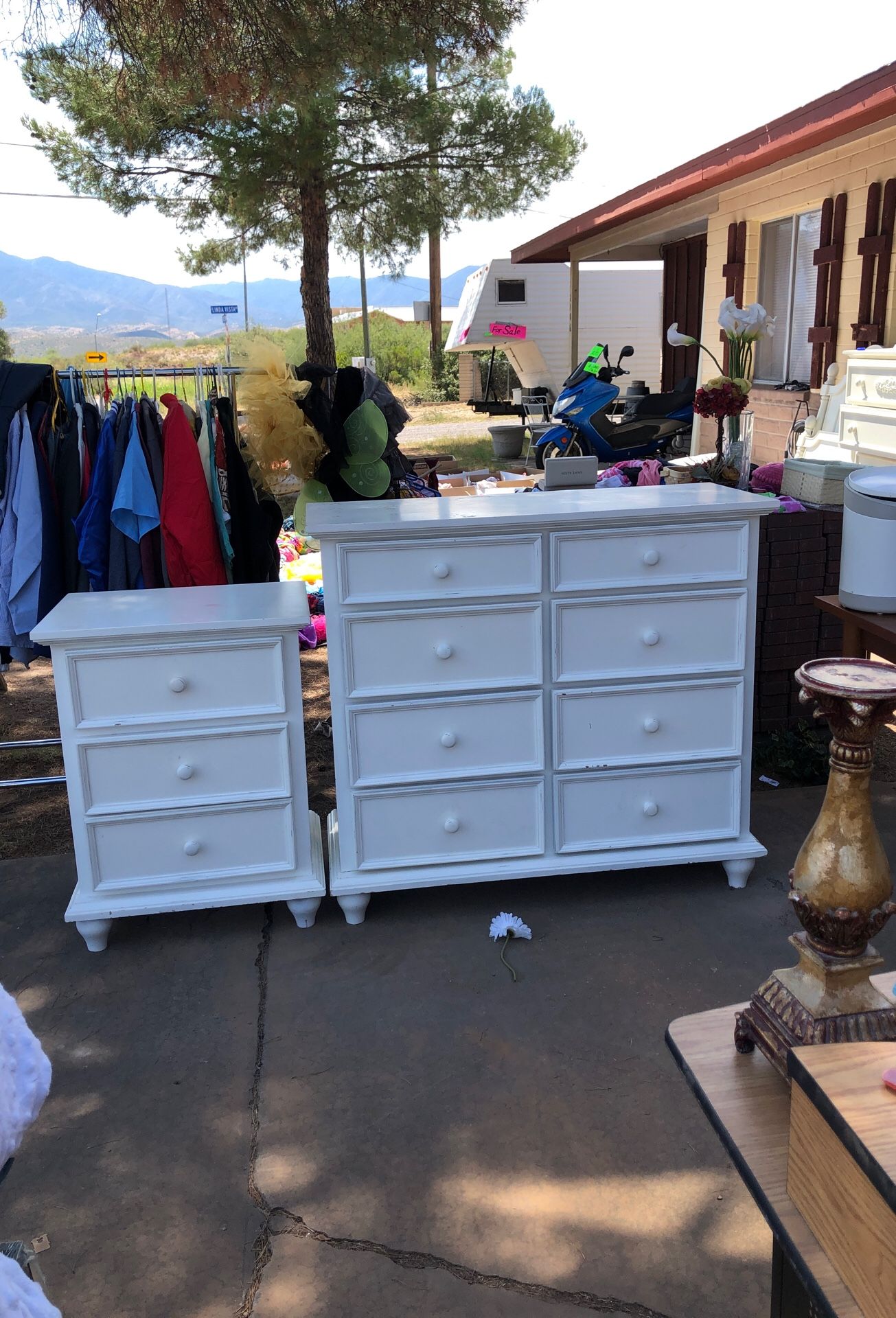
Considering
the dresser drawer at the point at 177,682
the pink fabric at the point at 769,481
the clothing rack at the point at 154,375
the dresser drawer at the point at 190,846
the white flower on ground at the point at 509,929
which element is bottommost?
the white flower on ground at the point at 509,929

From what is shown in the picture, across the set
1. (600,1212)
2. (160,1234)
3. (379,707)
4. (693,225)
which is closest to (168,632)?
(379,707)

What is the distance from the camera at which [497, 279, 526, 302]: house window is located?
18.9m

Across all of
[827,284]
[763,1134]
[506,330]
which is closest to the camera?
[763,1134]

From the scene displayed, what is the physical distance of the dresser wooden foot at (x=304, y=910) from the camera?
318cm

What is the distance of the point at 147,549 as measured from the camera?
11.6ft

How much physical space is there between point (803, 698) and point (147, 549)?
108 inches

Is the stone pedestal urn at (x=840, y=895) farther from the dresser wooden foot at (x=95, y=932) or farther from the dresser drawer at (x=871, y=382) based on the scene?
the dresser drawer at (x=871, y=382)

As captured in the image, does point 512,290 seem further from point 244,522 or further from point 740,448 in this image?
point 244,522

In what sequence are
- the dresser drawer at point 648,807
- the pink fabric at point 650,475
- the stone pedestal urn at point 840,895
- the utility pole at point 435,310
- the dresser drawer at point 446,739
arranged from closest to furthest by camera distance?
the stone pedestal urn at point 840,895, the dresser drawer at point 446,739, the dresser drawer at point 648,807, the pink fabric at point 650,475, the utility pole at point 435,310

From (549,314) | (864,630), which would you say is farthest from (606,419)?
(549,314)

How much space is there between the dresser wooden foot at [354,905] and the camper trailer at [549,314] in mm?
15644

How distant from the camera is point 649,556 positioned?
120 inches

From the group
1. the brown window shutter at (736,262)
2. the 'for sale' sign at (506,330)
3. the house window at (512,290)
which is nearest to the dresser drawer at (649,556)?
the brown window shutter at (736,262)

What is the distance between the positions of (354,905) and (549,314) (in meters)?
17.8
